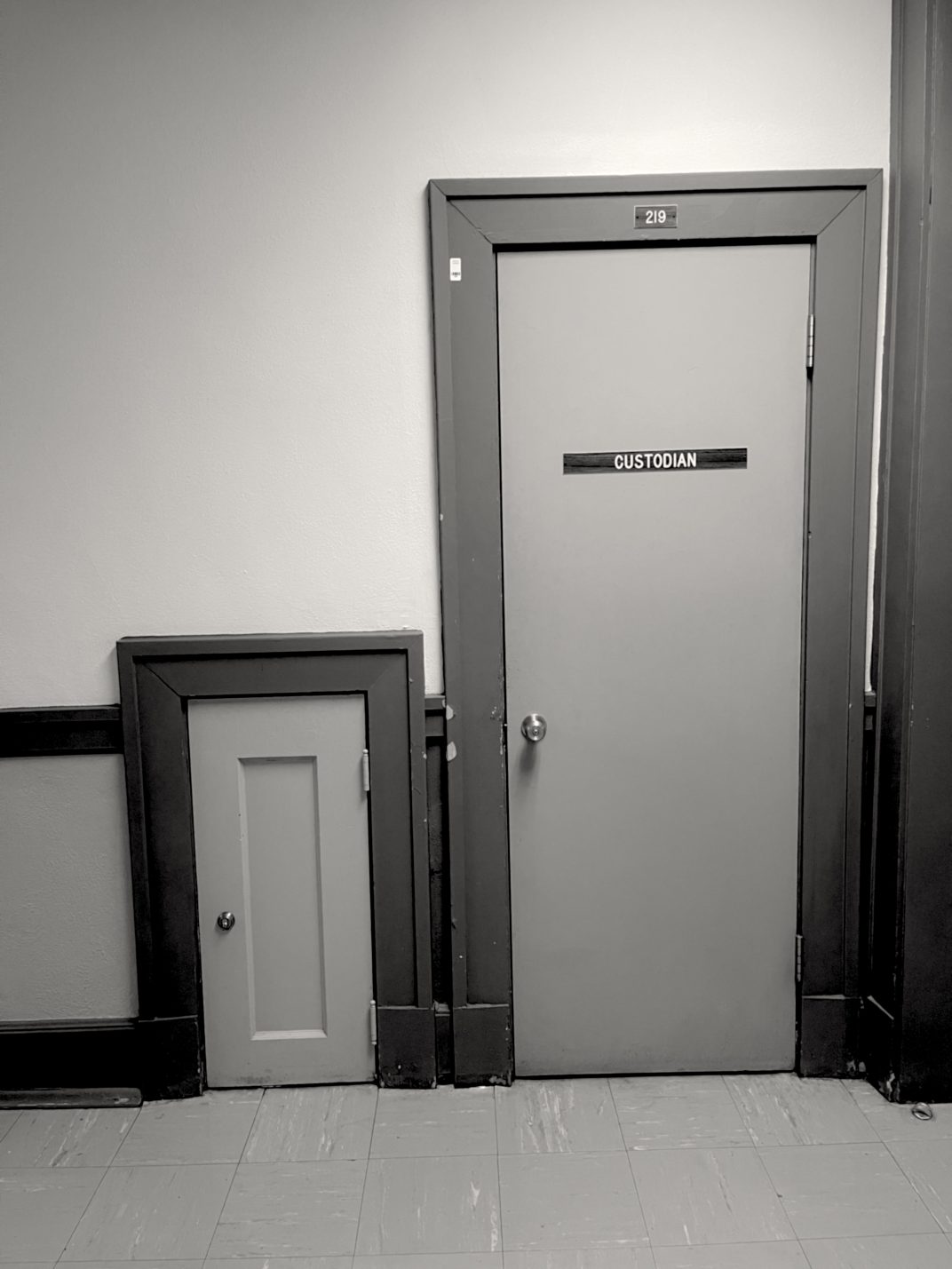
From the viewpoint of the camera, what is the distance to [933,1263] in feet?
5.66

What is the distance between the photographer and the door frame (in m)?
2.09

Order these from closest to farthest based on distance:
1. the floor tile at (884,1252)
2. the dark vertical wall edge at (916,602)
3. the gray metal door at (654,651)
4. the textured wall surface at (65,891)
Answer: the floor tile at (884,1252)
the dark vertical wall edge at (916,602)
the gray metal door at (654,651)
the textured wall surface at (65,891)

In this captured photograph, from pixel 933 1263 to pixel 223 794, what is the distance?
1664 millimetres

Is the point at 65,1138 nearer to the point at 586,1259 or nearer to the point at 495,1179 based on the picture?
the point at 495,1179

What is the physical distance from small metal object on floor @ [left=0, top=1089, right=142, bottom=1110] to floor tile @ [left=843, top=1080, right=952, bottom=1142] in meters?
1.67

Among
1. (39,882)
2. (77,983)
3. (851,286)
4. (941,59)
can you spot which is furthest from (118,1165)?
(941,59)

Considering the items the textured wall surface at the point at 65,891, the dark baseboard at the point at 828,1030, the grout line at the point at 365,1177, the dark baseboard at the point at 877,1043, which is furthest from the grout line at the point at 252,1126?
the dark baseboard at the point at 877,1043

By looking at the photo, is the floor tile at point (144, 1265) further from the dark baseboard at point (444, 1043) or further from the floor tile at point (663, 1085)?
the floor tile at point (663, 1085)

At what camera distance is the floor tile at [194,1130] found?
2.07 metres

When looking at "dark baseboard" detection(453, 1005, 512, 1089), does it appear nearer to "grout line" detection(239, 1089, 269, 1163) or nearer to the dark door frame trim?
the dark door frame trim

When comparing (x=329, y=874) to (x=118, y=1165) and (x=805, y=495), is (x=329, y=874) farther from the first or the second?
(x=805, y=495)

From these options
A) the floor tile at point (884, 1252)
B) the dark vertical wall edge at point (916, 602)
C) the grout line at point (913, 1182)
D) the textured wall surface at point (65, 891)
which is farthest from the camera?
the textured wall surface at point (65, 891)

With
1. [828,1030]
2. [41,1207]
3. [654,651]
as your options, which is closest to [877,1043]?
[828,1030]

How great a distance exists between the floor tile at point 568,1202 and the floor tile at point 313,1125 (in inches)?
13.3
